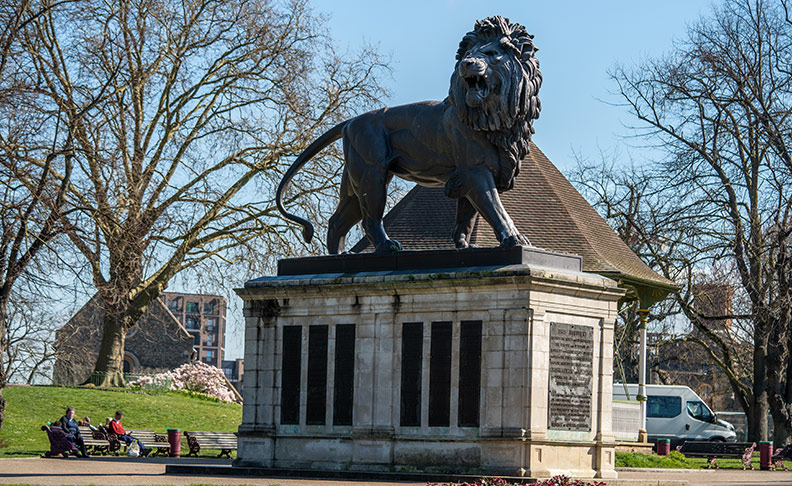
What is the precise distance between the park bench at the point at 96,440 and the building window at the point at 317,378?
1123cm

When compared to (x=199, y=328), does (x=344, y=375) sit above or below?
below

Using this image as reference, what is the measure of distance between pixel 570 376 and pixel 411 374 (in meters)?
2.19

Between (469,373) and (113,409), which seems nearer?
(469,373)

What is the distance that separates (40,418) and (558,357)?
2223 centimetres

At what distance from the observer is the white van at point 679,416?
50.6 m

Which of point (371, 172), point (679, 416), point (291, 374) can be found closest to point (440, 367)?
point (291, 374)

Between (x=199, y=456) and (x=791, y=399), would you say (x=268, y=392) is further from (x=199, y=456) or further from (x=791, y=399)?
(x=791, y=399)

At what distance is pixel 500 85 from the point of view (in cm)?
1770

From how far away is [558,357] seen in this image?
57.0 ft

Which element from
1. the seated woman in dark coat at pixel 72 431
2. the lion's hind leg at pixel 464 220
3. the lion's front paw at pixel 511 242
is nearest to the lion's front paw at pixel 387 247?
the lion's hind leg at pixel 464 220

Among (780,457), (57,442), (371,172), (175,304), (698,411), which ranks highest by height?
(175,304)

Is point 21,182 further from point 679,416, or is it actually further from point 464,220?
point 679,416

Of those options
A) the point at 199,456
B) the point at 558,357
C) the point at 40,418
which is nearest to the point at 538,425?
the point at 558,357

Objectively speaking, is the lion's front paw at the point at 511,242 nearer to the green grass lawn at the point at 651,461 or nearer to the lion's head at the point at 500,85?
the lion's head at the point at 500,85
